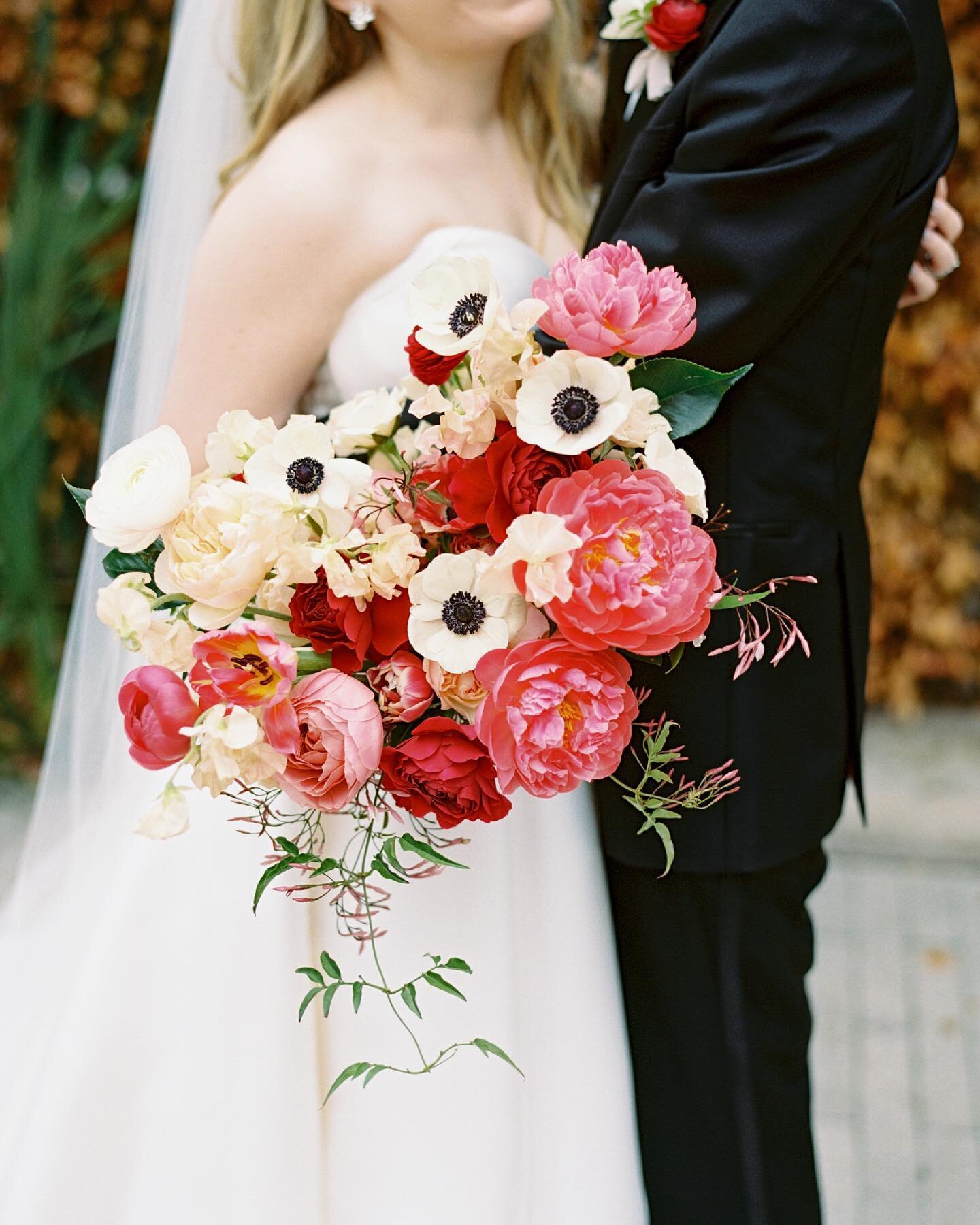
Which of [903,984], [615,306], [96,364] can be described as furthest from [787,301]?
[96,364]

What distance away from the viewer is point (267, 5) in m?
1.90

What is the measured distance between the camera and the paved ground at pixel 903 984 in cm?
259

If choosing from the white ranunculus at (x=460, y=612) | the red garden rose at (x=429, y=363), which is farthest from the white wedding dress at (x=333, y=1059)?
the white ranunculus at (x=460, y=612)

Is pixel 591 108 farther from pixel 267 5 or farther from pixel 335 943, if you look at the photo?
pixel 335 943

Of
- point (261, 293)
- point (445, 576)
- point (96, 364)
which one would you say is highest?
point (96, 364)

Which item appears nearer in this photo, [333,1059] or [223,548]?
[223,548]

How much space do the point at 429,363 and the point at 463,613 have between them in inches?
10.5

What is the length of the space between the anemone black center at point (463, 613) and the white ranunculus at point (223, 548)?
166 mm

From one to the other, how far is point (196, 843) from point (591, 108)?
1409 mm

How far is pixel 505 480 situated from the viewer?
122cm

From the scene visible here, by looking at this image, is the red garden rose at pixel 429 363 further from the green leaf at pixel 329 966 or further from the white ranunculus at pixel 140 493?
the green leaf at pixel 329 966

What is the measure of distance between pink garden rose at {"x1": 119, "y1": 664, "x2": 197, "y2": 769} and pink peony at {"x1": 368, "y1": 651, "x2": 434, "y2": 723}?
Answer: 180 millimetres

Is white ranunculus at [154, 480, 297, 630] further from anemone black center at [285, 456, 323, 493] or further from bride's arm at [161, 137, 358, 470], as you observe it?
bride's arm at [161, 137, 358, 470]

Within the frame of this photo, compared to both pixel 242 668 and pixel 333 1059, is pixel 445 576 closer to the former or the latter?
pixel 242 668
